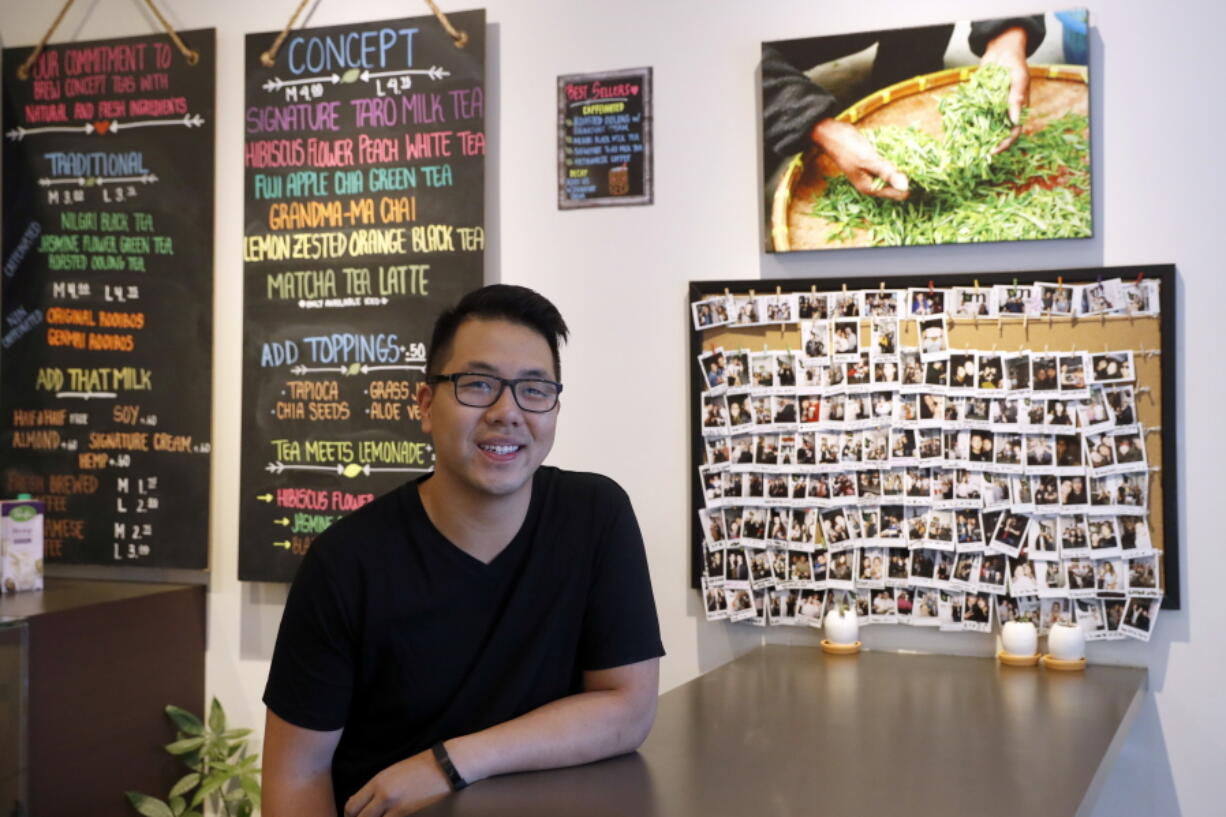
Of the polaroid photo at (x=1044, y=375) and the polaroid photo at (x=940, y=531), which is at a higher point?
the polaroid photo at (x=1044, y=375)

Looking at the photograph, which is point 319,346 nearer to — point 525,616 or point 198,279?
point 198,279

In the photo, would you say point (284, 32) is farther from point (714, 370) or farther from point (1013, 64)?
point (1013, 64)

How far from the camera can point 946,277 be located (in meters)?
2.50

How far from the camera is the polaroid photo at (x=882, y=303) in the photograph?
8.32ft

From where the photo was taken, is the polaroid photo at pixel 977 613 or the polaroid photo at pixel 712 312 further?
the polaroid photo at pixel 712 312

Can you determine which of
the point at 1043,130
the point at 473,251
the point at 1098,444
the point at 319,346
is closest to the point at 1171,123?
the point at 1043,130

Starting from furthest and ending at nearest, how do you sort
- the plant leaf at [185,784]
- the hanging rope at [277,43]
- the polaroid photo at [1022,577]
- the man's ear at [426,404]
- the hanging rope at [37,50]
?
the hanging rope at [37,50], the hanging rope at [277,43], the plant leaf at [185,784], the polaroid photo at [1022,577], the man's ear at [426,404]

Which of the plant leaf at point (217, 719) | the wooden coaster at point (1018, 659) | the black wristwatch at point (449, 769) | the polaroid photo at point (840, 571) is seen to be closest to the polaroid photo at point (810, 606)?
the polaroid photo at point (840, 571)

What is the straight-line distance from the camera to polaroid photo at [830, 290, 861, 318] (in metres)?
2.56

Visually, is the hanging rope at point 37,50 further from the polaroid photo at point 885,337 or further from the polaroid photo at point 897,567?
the polaroid photo at point 897,567

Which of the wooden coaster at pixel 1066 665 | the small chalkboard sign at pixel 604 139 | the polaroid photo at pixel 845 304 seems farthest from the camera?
the small chalkboard sign at pixel 604 139

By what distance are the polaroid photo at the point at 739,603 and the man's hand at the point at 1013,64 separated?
3.34 ft

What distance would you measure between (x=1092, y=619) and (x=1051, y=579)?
104 millimetres

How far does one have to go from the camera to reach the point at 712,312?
2.64 m
